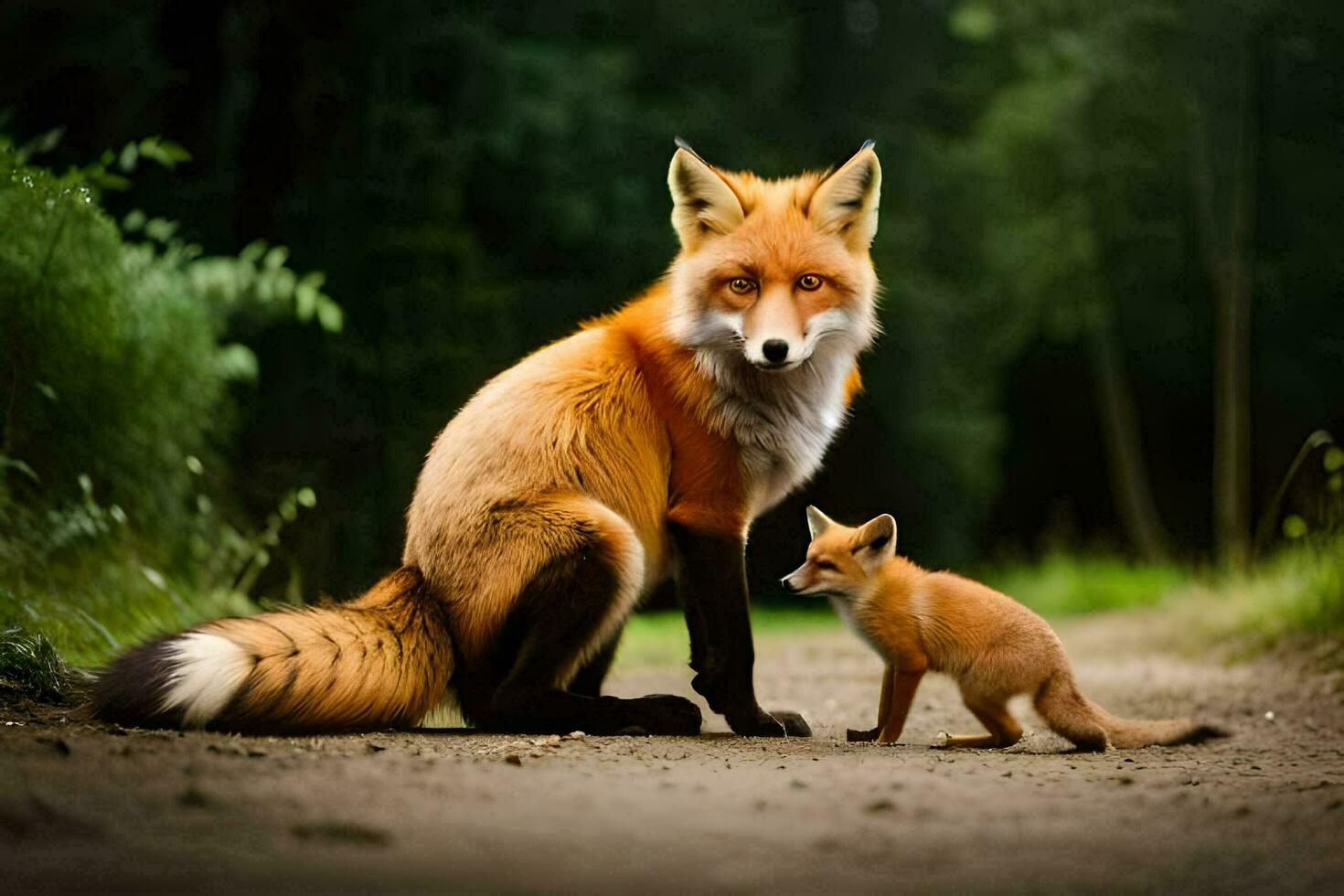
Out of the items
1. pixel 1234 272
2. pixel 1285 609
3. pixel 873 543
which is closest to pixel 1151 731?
pixel 873 543

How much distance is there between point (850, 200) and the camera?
438 cm

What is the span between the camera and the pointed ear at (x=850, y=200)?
432cm

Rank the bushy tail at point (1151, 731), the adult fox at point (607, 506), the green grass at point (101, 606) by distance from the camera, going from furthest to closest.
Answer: the green grass at point (101, 606) → the bushy tail at point (1151, 731) → the adult fox at point (607, 506)

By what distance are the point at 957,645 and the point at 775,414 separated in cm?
98

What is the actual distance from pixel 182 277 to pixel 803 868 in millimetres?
5720

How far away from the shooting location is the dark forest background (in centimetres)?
1105

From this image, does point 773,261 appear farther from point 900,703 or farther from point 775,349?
point 900,703

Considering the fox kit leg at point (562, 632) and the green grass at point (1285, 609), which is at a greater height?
the green grass at point (1285, 609)

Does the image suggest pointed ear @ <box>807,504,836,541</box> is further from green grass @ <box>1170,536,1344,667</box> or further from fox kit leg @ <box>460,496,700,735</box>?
green grass @ <box>1170,536,1344,667</box>

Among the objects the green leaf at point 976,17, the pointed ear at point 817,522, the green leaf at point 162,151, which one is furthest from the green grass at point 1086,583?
the green leaf at point 162,151

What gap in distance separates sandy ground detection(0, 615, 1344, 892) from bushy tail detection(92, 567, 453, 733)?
0.32 feet

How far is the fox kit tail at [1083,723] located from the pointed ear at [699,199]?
1.87m

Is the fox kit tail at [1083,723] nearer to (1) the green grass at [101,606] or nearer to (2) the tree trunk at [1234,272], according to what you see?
(1) the green grass at [101,606]

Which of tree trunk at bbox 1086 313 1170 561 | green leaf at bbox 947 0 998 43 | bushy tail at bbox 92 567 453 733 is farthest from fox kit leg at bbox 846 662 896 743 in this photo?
tree trunk at bbox 1086 313 1170 561
